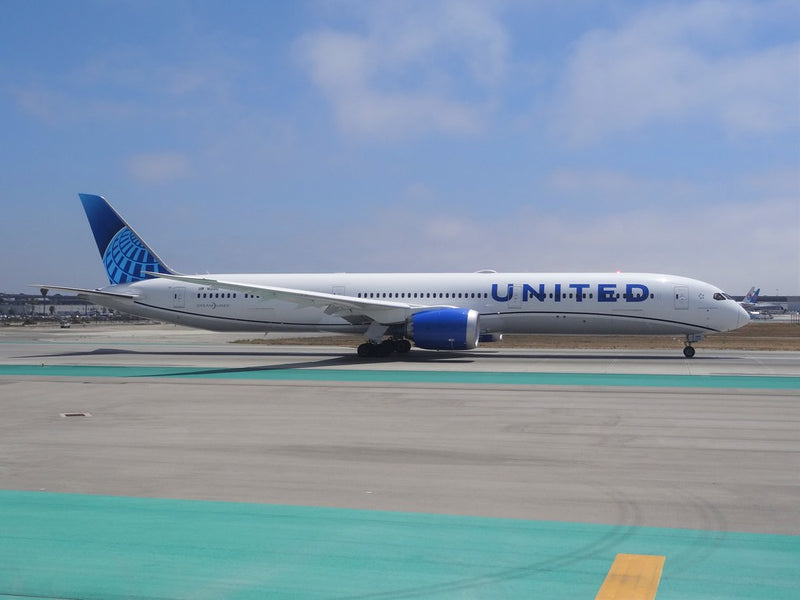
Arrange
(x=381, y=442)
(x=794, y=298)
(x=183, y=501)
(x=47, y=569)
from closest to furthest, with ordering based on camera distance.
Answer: (x=47, y=569) < (x=183, y=501) < (x=381, y=442) < (x=794, y=298)

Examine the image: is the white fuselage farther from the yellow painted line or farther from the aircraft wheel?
the yellow painted line

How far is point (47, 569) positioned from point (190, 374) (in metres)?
16.1

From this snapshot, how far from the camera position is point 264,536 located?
21.5 feet

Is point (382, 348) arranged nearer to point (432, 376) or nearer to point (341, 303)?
point (341, 303)

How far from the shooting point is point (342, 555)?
6082 mm

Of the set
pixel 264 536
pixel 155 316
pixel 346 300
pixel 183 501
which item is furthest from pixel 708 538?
pixel 155 316

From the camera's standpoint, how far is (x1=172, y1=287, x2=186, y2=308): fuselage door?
31598 millimetres

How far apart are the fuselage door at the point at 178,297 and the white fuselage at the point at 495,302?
0.14 feet

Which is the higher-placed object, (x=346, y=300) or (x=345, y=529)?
(x=346, y=300)

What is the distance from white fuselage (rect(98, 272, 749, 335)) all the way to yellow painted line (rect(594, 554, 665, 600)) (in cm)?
2227

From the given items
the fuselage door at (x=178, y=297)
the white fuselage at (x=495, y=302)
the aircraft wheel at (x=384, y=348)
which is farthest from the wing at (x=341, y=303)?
the fuselage door at (x=178, y=297)

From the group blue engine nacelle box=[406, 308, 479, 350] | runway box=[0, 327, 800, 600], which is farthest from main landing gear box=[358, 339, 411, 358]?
runway box=[0, 327, 800, 600]

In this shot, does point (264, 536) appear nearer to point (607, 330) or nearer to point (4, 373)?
point (4, 373)

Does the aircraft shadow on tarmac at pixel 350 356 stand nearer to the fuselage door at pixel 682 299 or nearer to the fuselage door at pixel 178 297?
the fuselage door at pixel 682 299
